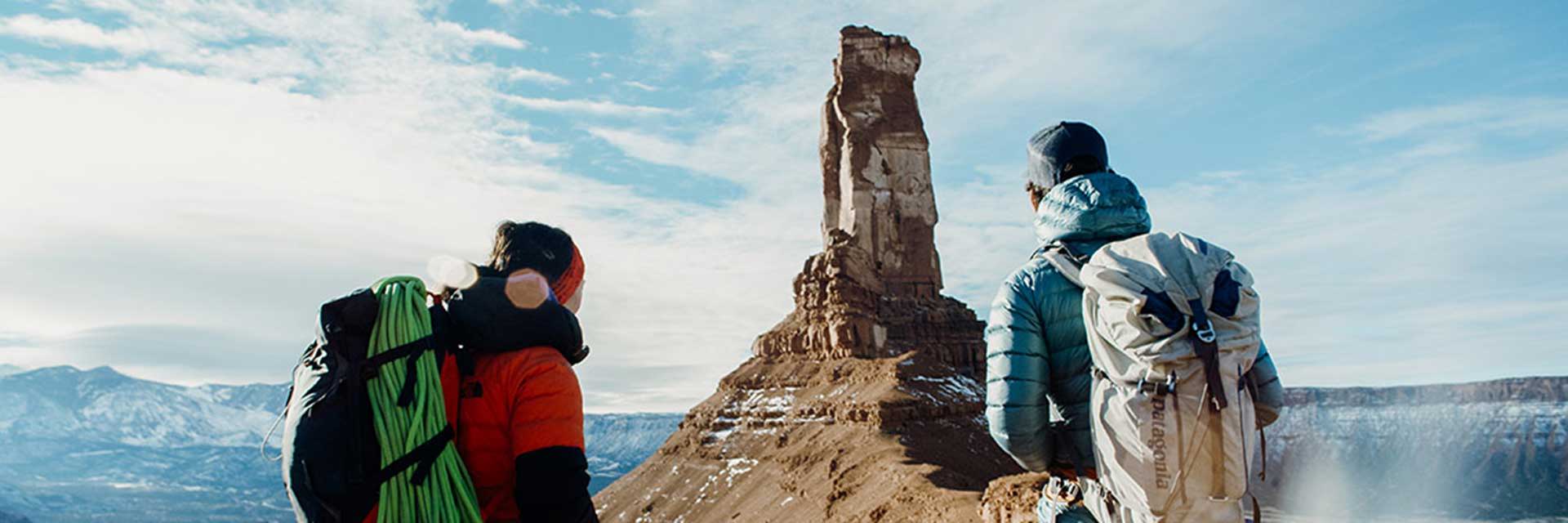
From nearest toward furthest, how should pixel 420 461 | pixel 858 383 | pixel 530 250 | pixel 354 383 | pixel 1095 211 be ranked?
1. pixel 354 383
2. pixel 420 461
3. pixel 530 250
4. pixel 1095 211
5. pixel 858 383

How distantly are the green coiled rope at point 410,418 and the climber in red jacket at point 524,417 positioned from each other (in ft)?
0.33

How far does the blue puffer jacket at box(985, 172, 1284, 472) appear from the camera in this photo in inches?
137

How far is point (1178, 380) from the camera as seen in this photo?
3006 mm

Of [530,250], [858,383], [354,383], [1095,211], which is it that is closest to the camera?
[354,383]

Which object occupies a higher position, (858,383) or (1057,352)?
(858,383)

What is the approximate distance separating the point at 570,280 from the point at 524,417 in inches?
25.0

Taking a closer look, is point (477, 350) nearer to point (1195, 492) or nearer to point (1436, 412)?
point (1195, 492)

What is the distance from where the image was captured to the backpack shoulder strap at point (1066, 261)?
347cm

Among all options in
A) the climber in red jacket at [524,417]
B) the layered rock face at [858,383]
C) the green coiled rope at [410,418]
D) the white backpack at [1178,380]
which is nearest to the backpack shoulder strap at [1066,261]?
the white backpack at [1178,380]

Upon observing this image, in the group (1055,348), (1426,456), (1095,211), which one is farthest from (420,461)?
(1426,456)

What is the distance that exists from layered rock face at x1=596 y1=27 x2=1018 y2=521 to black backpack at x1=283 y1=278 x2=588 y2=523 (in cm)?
1751

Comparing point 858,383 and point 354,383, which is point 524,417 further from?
point 858,383

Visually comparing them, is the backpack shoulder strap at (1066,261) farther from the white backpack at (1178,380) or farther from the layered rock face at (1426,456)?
the layered rock face at (1426,456)

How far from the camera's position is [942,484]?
26797 mm
